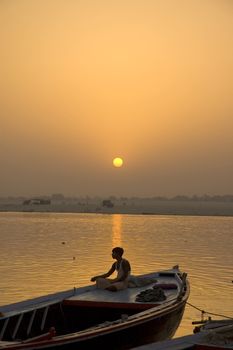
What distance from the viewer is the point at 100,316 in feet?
41.2

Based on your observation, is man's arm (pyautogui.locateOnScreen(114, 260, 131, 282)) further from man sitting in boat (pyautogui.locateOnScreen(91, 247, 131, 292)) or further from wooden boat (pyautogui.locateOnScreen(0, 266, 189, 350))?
wooden boat (pyautogui.locateOnScreen(0, 266, 189, 350))

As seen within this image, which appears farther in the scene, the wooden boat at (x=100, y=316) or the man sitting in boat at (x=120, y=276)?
the man sitting in boat at (x=120, y=276)

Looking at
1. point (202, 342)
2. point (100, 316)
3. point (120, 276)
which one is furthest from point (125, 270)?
point (202, 342)

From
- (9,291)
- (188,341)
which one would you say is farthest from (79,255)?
(188,341)

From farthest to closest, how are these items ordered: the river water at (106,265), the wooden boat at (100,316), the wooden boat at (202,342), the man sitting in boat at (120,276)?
the river water at (106,265) → the man sitting in boat at (120,276) → the wooden boat at (100,316) → the wooden boat at (202,342)

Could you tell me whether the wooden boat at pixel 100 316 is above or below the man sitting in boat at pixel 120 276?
below

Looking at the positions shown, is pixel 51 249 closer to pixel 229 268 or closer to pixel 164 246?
pixel 164 246

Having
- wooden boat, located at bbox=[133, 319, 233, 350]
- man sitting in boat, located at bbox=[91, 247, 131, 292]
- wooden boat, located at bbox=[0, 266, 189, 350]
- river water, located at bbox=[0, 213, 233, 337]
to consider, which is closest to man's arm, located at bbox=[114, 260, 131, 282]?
man sitting in boat, located at bbox=[91, 247, 131, 292]

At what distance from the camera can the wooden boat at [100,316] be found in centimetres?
1036

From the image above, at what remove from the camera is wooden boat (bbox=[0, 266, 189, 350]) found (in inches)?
408

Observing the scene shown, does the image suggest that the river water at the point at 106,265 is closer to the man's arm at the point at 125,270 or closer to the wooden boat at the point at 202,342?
the man's arm at the point at 125,270

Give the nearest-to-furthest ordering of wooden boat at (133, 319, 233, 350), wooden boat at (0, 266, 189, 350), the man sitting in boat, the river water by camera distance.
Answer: wooden boat at (133, 319, 233, 350) < wooden boat at (0, 266, 189, 350) < the man sitting in boat < the river water

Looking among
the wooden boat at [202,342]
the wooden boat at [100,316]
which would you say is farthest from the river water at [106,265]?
the wooden boat at [202,342]

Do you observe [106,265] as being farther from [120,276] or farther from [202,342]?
[202,342]
